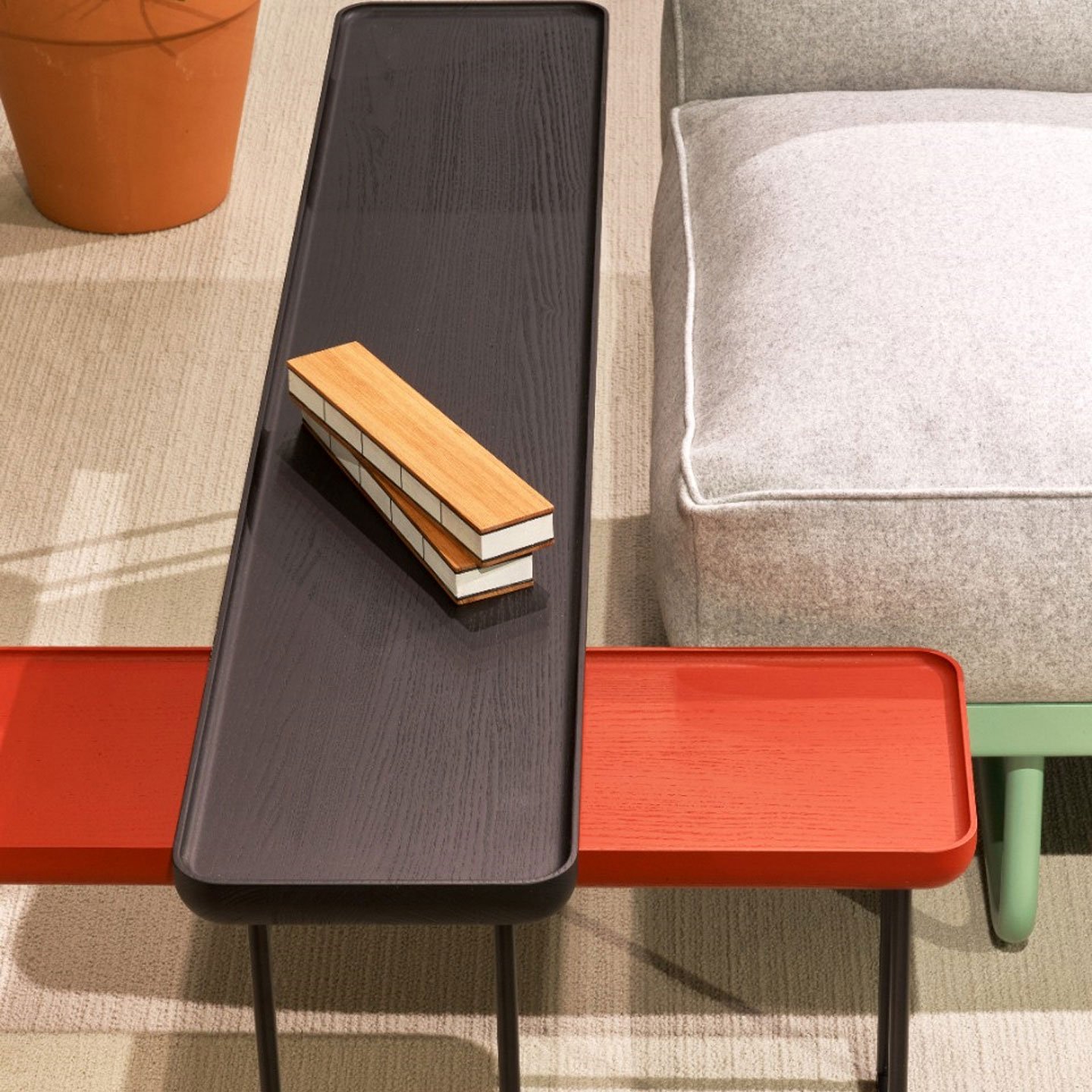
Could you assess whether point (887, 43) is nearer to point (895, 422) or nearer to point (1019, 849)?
point (895, 422)

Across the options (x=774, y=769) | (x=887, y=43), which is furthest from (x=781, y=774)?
(x=887, y=43)

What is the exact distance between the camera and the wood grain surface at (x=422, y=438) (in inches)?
36.8

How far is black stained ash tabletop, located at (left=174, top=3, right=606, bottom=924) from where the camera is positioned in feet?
2.73

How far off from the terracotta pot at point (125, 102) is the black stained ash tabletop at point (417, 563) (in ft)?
2.03

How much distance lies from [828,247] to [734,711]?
0.47 meters

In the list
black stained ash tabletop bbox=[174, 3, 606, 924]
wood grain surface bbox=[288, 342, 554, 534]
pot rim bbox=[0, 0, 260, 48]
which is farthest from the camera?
pot rim bbox=[0, 0, 260, 48]

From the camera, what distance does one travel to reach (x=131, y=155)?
2.11 meters

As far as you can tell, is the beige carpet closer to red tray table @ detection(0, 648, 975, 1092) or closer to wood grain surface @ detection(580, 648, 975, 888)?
red tray table @ detection(0, 648, 975, 1092)

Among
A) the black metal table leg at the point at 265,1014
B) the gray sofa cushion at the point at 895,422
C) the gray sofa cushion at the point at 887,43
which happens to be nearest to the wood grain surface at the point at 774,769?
the gray sofa cushion at the point at 895,422

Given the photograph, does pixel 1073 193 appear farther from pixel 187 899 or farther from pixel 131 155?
pixel 131 155

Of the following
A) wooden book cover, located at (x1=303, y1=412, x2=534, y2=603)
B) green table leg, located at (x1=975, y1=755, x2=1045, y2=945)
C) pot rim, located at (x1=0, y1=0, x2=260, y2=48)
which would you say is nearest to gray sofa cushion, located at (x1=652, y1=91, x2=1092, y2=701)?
green table leg, located at (x1=975, y1=755, x2=1045, y2=945)

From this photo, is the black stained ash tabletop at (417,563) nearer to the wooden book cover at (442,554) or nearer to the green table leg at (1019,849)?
the wooden book cover at (442,554)

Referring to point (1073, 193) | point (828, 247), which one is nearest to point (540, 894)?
point (828, 247)

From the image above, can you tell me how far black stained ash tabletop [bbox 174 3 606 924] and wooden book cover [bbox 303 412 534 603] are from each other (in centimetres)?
1
